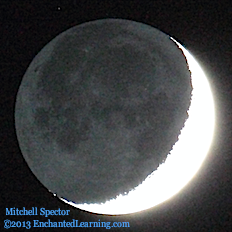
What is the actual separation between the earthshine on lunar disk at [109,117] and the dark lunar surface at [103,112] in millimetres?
22

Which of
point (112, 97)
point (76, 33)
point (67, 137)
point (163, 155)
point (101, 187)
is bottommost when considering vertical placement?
point (101, 187)

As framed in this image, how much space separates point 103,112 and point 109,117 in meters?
0.17

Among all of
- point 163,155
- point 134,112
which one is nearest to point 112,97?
point 134,112

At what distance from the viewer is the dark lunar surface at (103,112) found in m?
7.32

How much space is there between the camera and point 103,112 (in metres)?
7.34

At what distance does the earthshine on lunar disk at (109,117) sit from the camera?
24.0 feet

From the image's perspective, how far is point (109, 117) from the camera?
24.0 feet

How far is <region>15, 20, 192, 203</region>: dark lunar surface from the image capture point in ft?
24.0

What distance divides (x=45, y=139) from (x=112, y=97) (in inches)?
71.0

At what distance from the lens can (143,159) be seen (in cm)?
734

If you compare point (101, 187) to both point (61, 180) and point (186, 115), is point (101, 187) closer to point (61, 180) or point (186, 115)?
point (61, 180)

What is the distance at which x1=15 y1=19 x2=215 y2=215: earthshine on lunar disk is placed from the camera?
7328mm

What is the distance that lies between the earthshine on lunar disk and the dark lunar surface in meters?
0.02

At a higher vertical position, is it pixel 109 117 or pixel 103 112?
pixel 103 112
